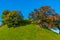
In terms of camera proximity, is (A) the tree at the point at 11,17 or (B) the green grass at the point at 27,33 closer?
(B) the green grass at the point at 27,33

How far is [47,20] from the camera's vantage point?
44.2 metres

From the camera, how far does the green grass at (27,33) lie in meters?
39.0

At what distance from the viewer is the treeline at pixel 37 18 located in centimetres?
4200

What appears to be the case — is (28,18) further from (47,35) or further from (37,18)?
(47,35)

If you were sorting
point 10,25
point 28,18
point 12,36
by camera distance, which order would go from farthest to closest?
point 28,18 → point 10,25 → point 12,36

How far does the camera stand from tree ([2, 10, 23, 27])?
41.8m

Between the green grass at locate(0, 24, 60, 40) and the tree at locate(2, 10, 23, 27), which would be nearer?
the green grass at locate(0, 24, 60, 40)

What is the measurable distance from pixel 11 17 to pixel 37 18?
5.96 metres

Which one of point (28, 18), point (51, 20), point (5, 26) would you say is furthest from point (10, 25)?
point (51, 20)

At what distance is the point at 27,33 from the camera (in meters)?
40.7

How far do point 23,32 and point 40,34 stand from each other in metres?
3.54

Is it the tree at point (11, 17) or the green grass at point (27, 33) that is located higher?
the tree at point (11, 17)

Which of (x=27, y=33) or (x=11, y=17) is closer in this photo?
(x=27, y=33)

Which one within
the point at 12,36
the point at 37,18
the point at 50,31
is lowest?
the point at 12,36
